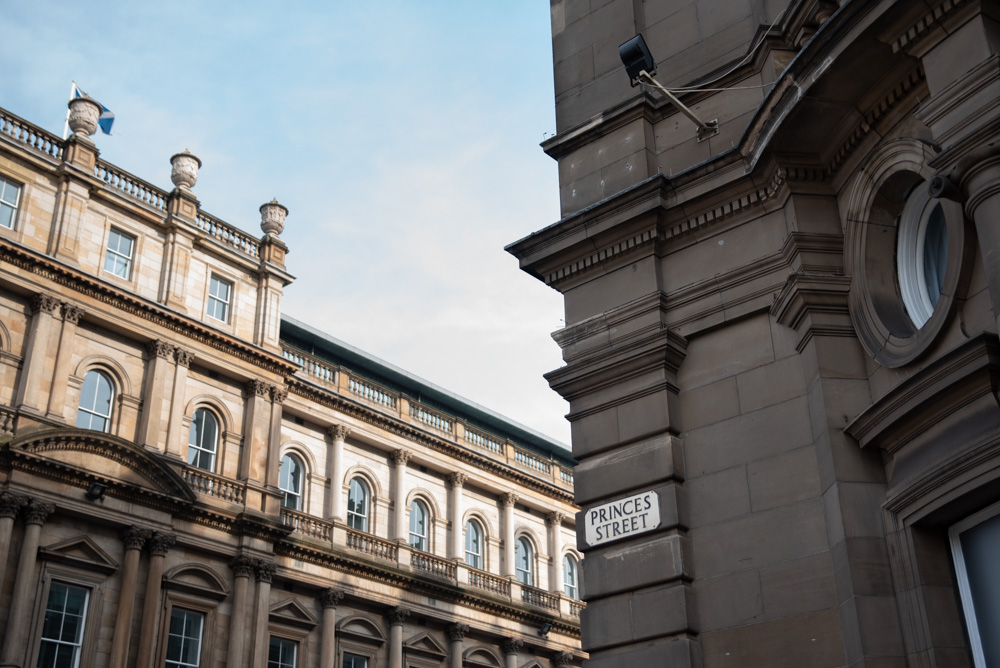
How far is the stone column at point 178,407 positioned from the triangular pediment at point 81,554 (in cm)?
362

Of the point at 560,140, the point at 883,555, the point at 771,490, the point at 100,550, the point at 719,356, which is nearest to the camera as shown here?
the point at 883,555

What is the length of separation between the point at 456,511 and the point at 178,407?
44.8 ft

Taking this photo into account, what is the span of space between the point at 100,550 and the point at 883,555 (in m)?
24.1

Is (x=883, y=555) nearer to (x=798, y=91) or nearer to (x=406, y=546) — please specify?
(x=798, y=91)

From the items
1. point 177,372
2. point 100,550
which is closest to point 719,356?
point 100,550

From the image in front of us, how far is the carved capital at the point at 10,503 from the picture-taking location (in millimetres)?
26391

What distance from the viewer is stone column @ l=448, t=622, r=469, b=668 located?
3916cm

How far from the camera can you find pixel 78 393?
2983 centimetres

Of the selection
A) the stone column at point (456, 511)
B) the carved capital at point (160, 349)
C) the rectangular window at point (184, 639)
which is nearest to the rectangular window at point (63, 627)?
the rectangular window at point (184, 639)

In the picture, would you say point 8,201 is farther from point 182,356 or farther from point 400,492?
point 400,492

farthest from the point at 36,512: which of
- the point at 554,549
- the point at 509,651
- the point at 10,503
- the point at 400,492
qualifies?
the point at 554,549

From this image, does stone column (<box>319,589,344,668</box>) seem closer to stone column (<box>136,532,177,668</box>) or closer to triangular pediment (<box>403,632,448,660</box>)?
triangular pediment (<box>403,632,448,660</box>)

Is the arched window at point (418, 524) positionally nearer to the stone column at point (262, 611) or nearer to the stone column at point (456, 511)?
the stone column at point (456, 511)

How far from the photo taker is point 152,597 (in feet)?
95.2
